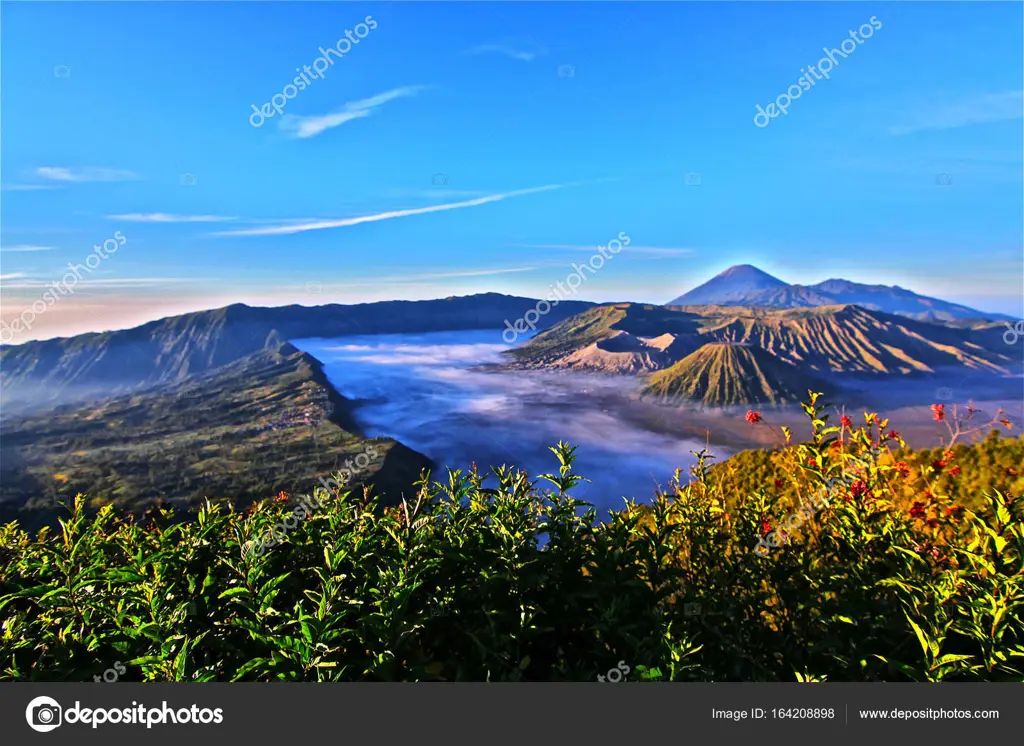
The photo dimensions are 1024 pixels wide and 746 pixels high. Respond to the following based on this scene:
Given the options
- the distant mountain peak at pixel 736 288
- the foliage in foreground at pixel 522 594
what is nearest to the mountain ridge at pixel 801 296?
the distant mountain peak at pixel 736 288

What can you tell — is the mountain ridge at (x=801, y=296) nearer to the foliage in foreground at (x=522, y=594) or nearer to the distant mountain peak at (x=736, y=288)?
the distant mountain peak at (x=736, y=288)

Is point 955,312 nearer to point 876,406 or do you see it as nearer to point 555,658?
point 876,406
